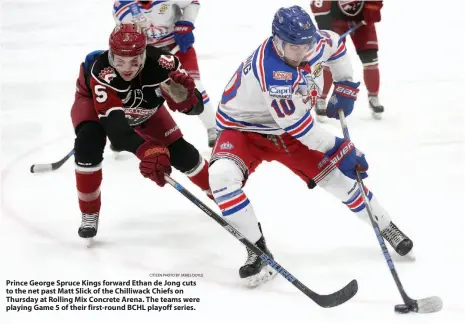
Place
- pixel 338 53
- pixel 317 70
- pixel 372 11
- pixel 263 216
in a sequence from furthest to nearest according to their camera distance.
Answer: pixel 372 11 < pixel 263 216 < pixel 338 53 < pixel 317 70

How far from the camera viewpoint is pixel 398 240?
320 centimetres

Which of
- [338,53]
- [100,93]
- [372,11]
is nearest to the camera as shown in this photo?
[100,93]

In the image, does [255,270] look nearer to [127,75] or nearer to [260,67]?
[260,67]

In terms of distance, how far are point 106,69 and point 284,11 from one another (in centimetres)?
74

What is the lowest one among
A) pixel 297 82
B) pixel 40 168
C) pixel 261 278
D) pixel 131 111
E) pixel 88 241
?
pixel 40 168

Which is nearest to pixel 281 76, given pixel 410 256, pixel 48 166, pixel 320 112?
pixel 410 256

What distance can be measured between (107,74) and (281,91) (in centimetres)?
72

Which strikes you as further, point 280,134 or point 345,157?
point 280,134

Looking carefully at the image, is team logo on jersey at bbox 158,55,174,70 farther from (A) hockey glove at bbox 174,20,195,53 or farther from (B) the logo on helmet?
(A) hockey glove at bbox 174,20,195,53

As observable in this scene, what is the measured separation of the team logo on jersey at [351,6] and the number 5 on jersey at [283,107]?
1874 millimetres

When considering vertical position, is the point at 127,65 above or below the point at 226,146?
above

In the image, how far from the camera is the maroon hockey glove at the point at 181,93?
3.29 m

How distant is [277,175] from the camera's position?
4164mm

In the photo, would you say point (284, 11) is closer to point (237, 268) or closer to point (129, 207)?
point (237, 268)
